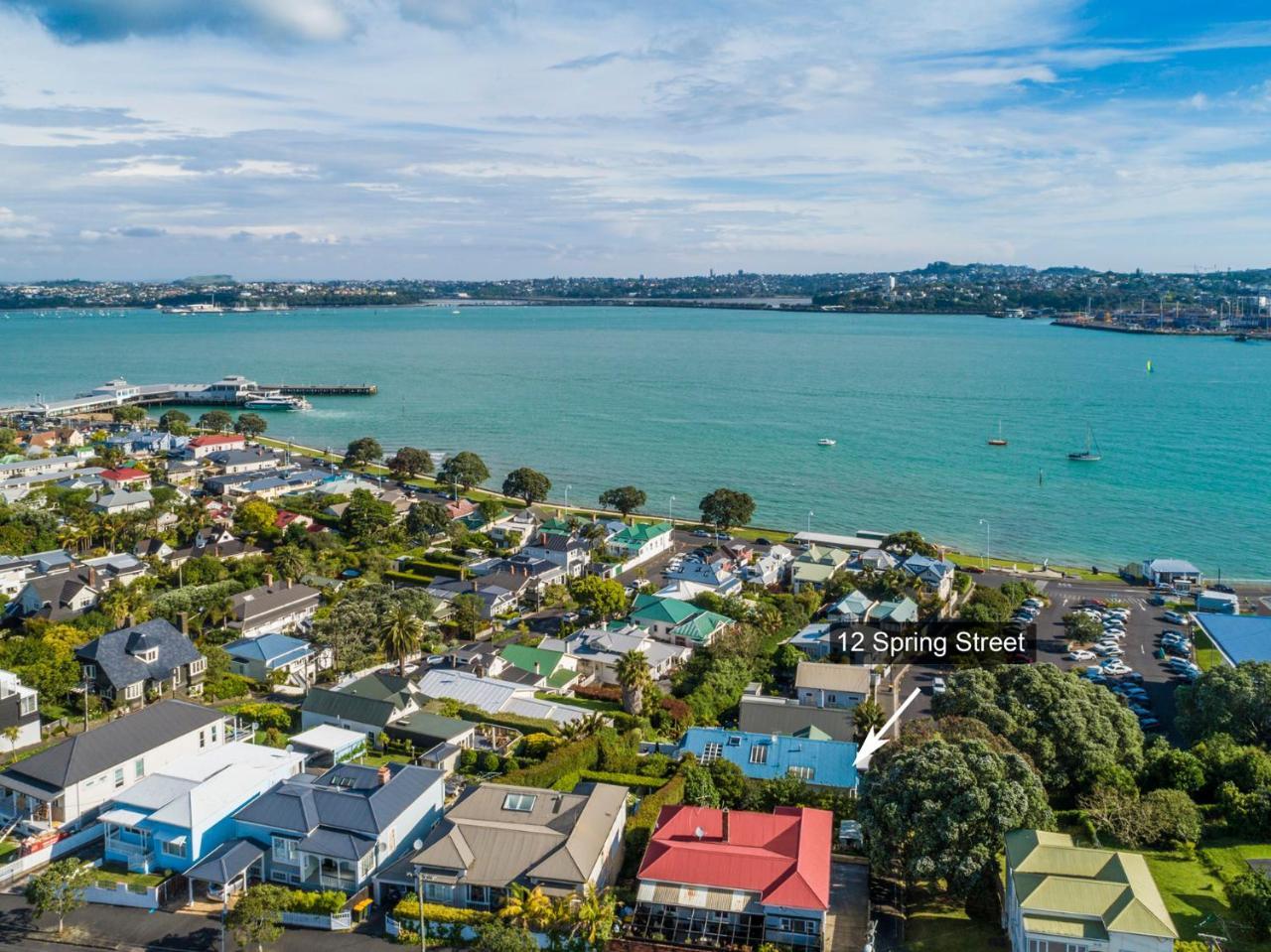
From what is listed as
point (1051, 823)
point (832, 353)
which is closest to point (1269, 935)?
point (1051, 823)

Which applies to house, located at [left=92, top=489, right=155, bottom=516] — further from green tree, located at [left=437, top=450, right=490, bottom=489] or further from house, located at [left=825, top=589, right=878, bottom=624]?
house, located at [left=825, top=589, right=878, bottom=624]

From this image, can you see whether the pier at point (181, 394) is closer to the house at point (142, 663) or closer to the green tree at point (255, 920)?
the house at point (142, 663)

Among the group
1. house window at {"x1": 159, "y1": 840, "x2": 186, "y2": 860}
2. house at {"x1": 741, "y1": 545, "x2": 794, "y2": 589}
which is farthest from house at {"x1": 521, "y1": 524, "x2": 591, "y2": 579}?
house window at {"x1": 159, "y1": 840, "x2": 186, "y2": 860}

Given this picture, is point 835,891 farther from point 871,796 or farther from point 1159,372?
point 1159,372

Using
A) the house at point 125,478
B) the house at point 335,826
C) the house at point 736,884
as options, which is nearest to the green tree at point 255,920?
the house at point 335,826

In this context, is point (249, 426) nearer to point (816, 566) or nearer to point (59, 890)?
point (816, 566)
